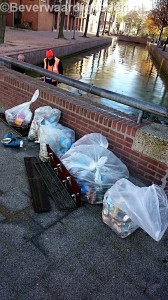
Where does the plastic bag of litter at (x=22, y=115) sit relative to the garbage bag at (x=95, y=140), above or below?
below

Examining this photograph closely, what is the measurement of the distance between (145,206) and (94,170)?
0.75m

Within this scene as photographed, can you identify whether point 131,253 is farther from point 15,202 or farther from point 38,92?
point 38,92

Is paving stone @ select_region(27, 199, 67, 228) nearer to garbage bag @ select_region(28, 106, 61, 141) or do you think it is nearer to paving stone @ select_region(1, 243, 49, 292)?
paving stone @ select_region(1, 243, 49, 292)

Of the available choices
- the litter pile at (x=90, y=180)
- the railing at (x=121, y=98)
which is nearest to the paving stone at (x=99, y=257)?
the litter pile at (x=90, y=180)

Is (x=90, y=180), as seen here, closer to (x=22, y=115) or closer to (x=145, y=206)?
(x=145, y=206)

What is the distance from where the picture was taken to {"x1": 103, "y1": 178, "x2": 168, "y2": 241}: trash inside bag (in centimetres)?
237

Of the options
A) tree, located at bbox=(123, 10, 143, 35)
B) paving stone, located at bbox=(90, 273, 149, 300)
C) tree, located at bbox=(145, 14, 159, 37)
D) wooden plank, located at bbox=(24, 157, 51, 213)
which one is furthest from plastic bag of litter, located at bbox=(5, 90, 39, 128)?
tree, located at bbox=(123, 10, 143, 35)

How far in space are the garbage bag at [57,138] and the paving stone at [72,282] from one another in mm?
1712

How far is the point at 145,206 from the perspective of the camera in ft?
7.84

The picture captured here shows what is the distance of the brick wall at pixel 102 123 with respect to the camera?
3137 mm

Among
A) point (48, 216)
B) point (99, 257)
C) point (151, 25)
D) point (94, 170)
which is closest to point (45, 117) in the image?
point (94, 170)

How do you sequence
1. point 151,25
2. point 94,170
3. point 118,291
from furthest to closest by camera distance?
point 151,25
point 94,170
point 118,291

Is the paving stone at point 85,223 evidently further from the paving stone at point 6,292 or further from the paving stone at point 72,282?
the paving stone at point 6,292

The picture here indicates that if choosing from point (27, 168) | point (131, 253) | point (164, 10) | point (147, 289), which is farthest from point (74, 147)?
point (164, 10)
